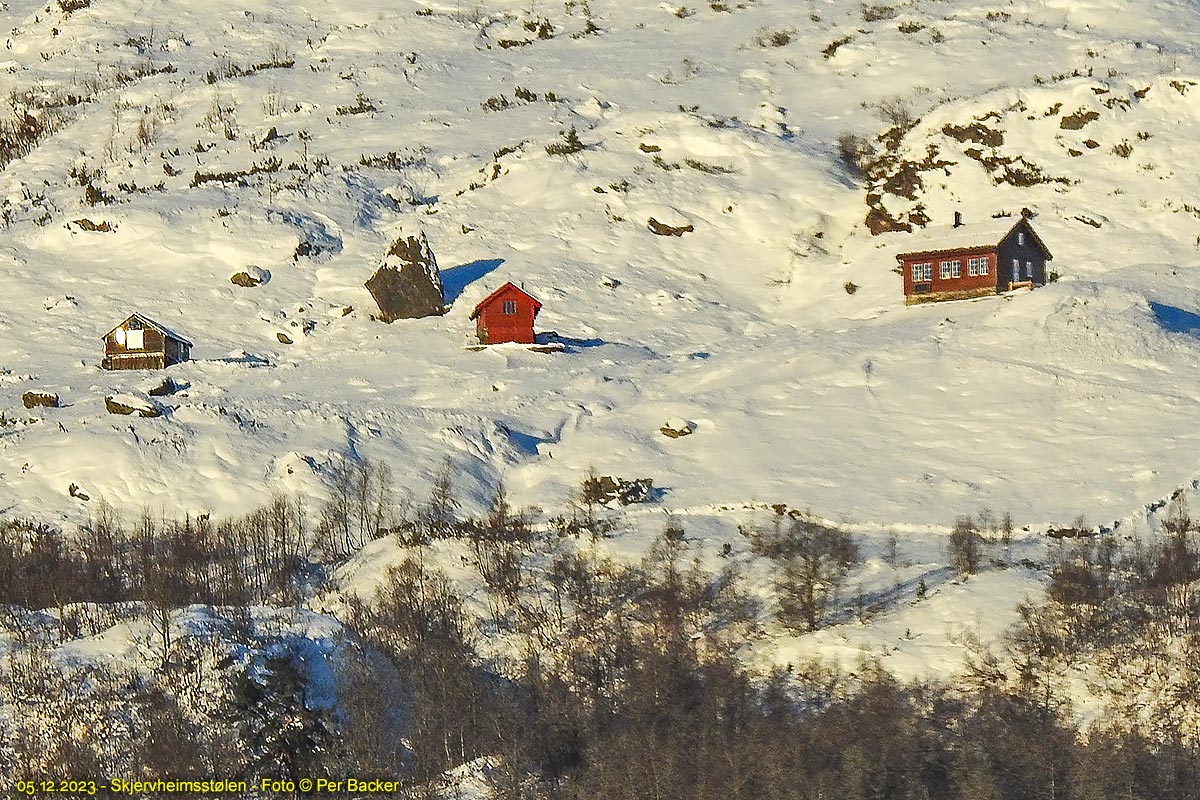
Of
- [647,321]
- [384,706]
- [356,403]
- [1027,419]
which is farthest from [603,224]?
[384,706]

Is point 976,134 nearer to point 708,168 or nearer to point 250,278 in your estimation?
point 708,168

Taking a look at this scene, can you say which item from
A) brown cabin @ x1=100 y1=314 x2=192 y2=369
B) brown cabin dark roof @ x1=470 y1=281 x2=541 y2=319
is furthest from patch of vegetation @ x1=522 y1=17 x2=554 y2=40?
brown cabin @ x1=100 y1=314 x2=192 y2=369

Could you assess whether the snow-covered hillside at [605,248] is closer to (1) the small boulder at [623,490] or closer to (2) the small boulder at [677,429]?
(2) the small boulder at [677,429]

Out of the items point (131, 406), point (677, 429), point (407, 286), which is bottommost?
point (407, 286)

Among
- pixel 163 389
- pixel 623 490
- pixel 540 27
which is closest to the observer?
pixel 623 490

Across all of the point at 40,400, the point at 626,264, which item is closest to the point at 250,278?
the point at 626,264

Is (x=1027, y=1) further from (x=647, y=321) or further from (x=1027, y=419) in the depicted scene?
(x=1027, y=419)
